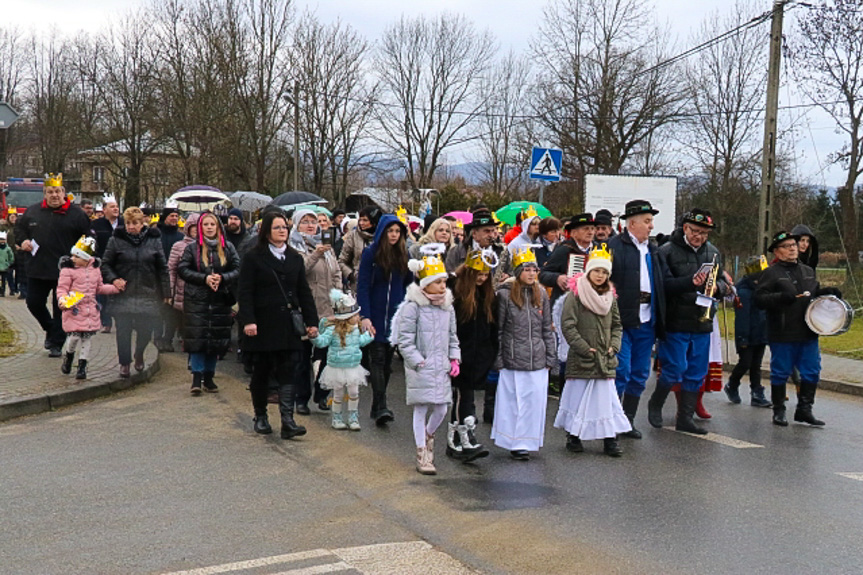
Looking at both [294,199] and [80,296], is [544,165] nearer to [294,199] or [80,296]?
[294,199]

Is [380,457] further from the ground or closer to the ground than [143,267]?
closer to the ground

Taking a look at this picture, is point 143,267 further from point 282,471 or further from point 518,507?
point 518,507

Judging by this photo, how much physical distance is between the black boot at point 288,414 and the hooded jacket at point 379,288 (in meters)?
1.08

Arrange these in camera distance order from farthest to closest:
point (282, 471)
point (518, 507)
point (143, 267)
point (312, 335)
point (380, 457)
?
point (143, 267) < point (312, 335) < point (380, 457) < point (282, 471) < point (518, 507)

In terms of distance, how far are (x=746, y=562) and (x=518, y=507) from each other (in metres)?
1.57

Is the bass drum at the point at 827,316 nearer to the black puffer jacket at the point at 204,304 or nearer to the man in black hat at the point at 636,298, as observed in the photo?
the man in black hat at the point at 636,298

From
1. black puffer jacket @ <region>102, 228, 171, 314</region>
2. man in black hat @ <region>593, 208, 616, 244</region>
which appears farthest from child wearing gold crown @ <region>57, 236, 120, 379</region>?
man in black hat @ <region>593, 208, 616, 244</region>

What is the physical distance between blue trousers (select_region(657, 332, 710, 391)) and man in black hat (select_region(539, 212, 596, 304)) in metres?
1.10

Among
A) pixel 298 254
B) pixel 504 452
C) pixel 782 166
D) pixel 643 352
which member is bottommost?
pixel 504 452

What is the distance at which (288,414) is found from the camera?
8359 mm

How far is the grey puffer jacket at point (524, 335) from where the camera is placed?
25.6ft

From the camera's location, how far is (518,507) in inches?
248

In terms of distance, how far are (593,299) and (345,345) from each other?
2270 mm

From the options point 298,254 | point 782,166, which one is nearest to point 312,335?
point 298,254
